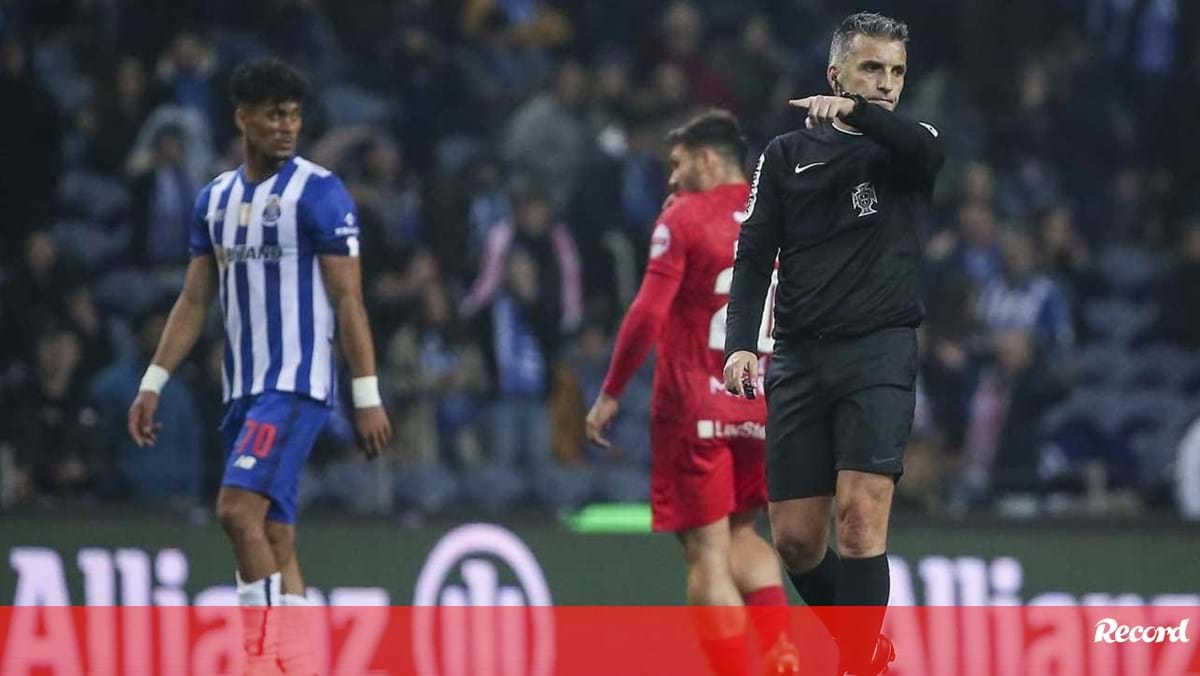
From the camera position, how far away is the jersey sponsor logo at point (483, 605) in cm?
1054

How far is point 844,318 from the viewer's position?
21.9 feet

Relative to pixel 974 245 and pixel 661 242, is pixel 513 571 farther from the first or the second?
pixel 974 245

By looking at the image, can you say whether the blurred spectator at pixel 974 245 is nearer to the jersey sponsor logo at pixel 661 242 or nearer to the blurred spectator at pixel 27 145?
the blurred spectator at pixel 27 145

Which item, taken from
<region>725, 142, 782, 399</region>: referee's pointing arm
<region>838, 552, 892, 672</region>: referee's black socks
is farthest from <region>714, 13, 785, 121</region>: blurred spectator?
<region>838, 552, 892, 672</region>: referee's black socks

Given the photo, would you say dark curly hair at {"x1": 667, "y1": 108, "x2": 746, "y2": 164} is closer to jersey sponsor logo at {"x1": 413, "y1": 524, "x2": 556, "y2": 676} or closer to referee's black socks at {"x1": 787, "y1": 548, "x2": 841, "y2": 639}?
referee's black socks at {"x1": 787, "y1": 548, "x2": 841, "y2": 639}

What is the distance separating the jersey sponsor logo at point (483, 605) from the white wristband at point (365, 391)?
9.63 feet

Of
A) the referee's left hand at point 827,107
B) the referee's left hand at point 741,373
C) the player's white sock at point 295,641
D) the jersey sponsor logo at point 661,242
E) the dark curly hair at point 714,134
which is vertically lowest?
the player's white sock at point 295,641

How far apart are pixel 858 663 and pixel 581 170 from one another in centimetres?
849

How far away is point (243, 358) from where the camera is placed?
7.90m

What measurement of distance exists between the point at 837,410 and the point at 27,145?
8.41 m

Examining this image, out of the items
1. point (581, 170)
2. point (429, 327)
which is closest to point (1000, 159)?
point (581, 170)

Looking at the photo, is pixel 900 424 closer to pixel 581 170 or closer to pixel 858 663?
pixel 858 663

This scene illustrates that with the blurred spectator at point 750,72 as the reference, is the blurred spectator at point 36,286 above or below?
below

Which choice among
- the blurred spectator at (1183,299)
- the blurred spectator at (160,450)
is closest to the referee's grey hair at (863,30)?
the blurred spectator at (160,450)
